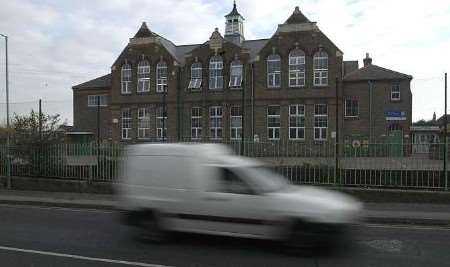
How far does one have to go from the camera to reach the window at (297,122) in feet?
152

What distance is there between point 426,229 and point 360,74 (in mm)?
36783

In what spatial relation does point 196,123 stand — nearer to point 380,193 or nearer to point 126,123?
point 126,123

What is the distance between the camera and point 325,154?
16453 mm

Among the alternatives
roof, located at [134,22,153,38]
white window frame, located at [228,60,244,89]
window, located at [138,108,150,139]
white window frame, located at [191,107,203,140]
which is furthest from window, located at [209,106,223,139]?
roof, located at [134,22,153,38]

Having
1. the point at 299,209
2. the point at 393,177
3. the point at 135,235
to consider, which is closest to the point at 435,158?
the point at 393,177

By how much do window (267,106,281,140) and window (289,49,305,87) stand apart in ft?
9.09

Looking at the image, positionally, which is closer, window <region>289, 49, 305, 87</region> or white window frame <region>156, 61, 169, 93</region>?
window <region>289, 49, 305, 87</region>

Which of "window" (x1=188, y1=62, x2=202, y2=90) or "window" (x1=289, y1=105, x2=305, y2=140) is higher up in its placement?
"window" (x1=188, y1=62, x2=202, y2=90)

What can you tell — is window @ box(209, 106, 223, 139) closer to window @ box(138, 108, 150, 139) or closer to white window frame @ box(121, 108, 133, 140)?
window @ box(138, 108, 150, 139)

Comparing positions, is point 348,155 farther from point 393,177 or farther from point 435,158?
point 435,158

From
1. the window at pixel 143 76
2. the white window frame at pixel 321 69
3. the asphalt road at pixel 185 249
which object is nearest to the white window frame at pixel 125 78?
the window at pixel 143 76

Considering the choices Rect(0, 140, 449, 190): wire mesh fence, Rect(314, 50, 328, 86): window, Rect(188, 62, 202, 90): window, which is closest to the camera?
Rect(0, 140, 449, 190): wire mesh fence

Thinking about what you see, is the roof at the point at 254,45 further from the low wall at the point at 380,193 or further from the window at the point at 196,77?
the low wall at the point at 380,193

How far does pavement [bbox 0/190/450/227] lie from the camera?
1285cm
